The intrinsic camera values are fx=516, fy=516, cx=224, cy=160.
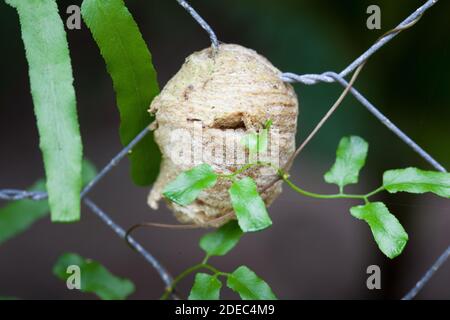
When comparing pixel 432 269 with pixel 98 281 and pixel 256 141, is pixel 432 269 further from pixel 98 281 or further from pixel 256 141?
pixel 98 281

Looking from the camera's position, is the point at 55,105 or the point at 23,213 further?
the point at 23,213

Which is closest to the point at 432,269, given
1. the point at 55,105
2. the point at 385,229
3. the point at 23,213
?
the point at 385,229

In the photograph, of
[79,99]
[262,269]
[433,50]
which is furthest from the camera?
[262,269]

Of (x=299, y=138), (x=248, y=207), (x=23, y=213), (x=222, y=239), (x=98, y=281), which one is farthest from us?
(x=299, y=138)

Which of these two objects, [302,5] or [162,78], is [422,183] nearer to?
[302,5]

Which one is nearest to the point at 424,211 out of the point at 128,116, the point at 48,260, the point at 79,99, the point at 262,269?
the point at 262,269

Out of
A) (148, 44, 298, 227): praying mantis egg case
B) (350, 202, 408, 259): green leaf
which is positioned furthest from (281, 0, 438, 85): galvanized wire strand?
(350, 202, 408, 259): green leaf
